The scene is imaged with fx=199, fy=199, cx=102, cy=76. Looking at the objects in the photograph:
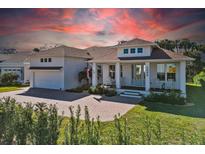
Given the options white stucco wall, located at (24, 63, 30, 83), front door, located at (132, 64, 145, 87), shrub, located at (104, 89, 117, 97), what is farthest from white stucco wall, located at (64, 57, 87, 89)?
front door, located at (132, 64, 145, 87)

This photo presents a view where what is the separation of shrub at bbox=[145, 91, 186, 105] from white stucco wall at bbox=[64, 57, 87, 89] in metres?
2.97

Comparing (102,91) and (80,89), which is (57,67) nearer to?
(80,89)

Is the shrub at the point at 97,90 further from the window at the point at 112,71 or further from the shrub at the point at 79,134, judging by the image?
the shrub at the point at 79,134

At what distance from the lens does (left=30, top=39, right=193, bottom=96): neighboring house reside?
6.98 metres

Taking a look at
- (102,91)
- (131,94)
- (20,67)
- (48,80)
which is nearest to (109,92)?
(102,91)

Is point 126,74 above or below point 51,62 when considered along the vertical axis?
below

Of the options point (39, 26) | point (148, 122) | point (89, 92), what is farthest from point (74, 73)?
point (148, 122)

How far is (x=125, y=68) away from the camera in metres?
8.96

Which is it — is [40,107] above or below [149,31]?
below

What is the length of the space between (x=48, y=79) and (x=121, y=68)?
3356 millimetres

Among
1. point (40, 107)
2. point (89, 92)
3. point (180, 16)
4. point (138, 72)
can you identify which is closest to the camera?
point (40, 107)

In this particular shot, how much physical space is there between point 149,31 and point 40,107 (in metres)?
3.20

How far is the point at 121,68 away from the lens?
356 inches
